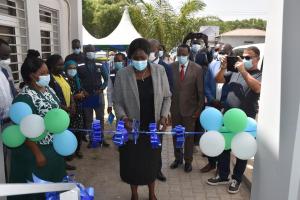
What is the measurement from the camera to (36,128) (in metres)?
2.36

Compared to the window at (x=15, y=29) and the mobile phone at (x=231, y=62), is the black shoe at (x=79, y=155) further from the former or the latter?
the mobile phone at (x=231, y=62)

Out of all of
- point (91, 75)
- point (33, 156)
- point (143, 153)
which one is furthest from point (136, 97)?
point (91, 75)

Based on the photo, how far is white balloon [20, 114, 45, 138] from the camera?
2338mm

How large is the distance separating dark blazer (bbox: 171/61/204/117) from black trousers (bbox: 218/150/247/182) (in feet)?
2.49

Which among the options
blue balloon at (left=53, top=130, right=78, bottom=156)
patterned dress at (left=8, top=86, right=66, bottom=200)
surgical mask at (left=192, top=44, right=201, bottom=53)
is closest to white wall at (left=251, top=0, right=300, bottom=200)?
blue balloon at (left=53, top=130, right=78, bottom=156)

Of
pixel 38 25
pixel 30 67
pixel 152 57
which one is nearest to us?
pixel 30 67

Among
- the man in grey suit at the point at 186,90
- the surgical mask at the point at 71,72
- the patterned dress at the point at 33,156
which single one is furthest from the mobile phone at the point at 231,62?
the surgical mask at the point at 71,72

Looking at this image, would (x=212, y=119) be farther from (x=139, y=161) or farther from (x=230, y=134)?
(x=139, y=161)

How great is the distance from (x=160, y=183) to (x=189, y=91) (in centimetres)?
137

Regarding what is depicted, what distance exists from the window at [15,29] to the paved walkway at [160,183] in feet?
7.88

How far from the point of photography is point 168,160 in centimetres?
495

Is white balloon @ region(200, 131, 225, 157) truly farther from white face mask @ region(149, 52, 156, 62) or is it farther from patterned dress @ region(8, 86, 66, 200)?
white face mask @ region(149, 52, 156, 62)

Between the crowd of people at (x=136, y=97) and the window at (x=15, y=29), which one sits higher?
the window at (x=15, y=29)

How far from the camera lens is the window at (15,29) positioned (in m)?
5.38
